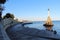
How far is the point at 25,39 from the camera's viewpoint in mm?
19281

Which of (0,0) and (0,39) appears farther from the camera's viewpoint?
(0,0)

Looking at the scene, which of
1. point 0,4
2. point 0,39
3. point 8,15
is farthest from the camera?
point 8,15

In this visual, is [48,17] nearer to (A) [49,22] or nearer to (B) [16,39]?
(A) [49,22]

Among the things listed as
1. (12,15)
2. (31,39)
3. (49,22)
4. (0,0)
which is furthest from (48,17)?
(31,39)

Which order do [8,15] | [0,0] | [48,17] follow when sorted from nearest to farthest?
[0,0], [8,15], [48,17]

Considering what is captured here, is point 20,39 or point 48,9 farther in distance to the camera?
point 48,9

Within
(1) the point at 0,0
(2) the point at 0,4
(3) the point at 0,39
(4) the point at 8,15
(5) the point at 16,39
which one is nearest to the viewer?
(3) the point at 0,39

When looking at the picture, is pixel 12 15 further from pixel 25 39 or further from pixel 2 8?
pixel 25 39

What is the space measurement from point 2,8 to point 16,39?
44.1 metres

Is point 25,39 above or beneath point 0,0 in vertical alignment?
beneath

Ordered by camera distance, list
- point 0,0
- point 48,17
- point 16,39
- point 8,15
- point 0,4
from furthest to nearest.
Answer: point 48,17
point 8,15
point 0,4
point 0,0
point 16,39

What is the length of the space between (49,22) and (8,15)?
25267 millimetres

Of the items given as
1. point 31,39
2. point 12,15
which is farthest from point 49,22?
point 31,39

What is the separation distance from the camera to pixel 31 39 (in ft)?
63.3
